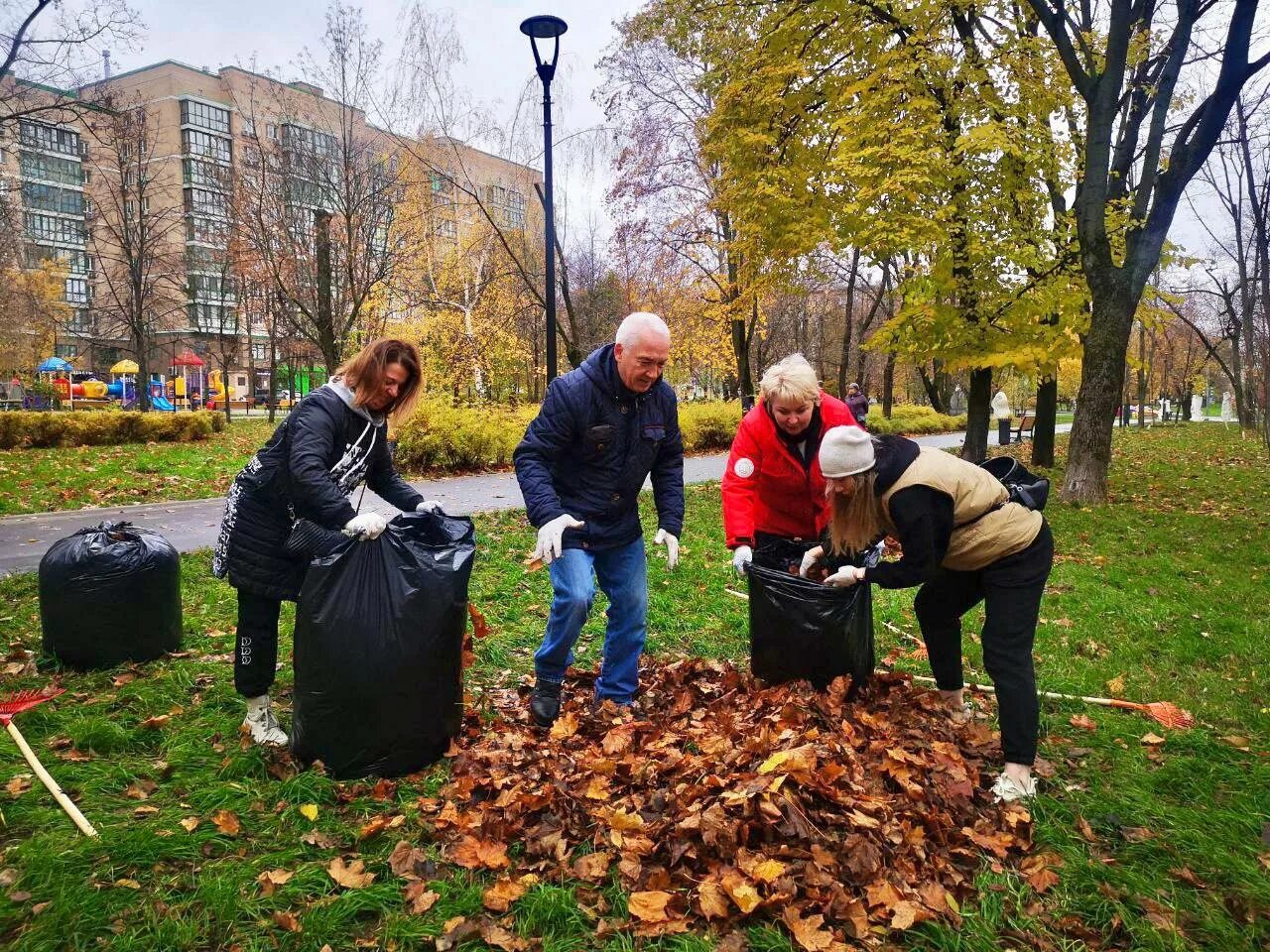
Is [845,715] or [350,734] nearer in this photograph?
[350,734]

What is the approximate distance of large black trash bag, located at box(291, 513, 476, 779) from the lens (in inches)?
106

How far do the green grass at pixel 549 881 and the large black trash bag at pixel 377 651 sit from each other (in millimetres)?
157

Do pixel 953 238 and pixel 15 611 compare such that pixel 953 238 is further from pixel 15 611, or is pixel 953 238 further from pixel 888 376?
pixel 888 376

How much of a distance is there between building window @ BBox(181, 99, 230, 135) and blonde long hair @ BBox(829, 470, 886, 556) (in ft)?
168

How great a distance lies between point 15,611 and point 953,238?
10.3 meters

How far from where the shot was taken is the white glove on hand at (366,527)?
106 inches

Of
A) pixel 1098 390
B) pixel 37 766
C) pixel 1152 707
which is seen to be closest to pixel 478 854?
pixel 37 766

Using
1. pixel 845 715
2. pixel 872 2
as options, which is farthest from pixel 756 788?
pixel 872 2

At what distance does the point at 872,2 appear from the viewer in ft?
32.7

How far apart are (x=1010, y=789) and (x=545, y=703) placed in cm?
180

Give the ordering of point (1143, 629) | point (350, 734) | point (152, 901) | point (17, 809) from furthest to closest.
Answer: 1. point (1143, 629)
2. point (350, 734)
3. point (17, 809)
4. point (152, 901)

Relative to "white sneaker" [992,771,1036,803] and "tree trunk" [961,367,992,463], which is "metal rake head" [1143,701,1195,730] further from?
"tree trunk" [961,367,992,463]

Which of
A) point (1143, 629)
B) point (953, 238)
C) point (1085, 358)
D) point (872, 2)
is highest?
point (872, 2)

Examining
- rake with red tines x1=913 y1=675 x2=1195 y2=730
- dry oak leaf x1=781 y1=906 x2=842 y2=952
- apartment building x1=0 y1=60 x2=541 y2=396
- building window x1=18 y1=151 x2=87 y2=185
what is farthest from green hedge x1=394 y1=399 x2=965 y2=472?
building window x1=18 y1=151 x2=87 y2=185
